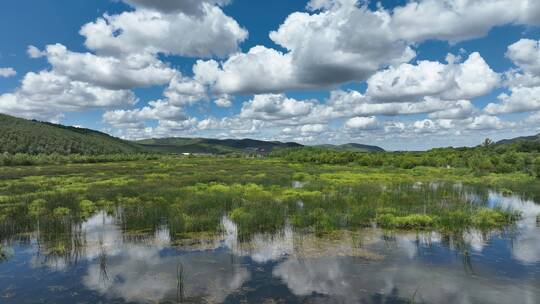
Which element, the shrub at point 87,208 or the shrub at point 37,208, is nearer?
the shrub at point 37,208

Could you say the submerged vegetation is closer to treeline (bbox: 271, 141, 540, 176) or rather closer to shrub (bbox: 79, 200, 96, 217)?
shrub (bbox: 79, 200, 96, 217)

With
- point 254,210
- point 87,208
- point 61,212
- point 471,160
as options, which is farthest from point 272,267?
point 471,160

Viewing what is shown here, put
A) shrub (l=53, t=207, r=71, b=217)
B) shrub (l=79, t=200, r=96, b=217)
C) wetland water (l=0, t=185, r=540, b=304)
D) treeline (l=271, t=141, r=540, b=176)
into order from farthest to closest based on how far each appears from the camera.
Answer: treeline (l=271, t=141, r=540, b=176) < shrub (l=79, t=200, r=96, b=217) < shrub (l=53, t=207, r=71, b=217) < wetland water (l=0, t=185, r=540, b=304)

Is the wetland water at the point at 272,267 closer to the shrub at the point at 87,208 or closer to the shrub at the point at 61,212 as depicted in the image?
the shrub at the point at 61,212

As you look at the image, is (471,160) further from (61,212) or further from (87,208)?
(61,212)

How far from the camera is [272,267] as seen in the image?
599 inches

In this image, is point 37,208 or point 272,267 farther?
point 37,208

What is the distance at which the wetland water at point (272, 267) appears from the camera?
1253 centimetres

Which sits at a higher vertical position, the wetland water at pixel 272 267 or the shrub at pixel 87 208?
the shrub at pixel 87 208

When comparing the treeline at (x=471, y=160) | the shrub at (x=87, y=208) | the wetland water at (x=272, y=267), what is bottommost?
the wetland water at (x=272, y=267)

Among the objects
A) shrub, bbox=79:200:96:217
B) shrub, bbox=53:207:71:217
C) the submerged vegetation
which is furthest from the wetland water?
shrub, bbox=79:200:96:217

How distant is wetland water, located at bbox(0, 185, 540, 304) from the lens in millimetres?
12531

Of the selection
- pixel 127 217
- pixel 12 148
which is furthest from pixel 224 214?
pixel 12 148

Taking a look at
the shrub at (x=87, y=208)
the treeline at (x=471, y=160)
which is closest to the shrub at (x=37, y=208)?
the shrub at (x=87, y=208)
